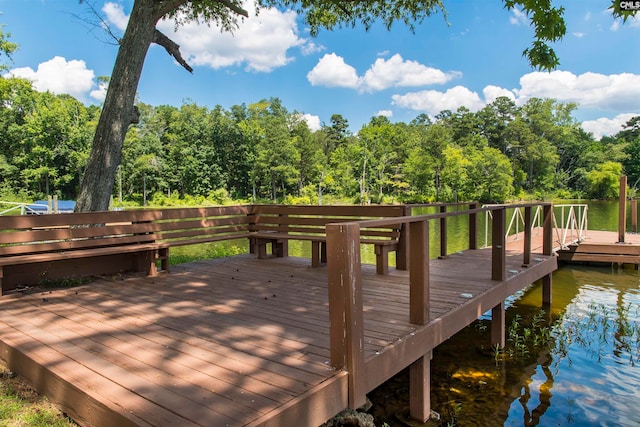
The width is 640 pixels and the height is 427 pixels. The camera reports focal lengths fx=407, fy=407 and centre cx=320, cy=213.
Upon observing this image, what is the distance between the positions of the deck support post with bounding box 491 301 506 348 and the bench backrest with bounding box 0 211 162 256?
15.6 ft

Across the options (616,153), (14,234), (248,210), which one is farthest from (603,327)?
(616,153)

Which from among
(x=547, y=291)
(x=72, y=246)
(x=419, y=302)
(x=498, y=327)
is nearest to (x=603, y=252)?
(x=547, y=291)

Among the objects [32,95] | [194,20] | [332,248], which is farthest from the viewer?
[32,95]

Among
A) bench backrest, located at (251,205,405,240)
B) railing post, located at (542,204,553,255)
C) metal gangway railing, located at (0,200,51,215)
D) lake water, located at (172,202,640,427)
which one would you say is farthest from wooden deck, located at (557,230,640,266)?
metal gangway railing, located at (0,200,51,215)

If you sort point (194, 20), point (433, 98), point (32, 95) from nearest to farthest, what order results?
point (194, 20)
point (32, 95)
point (433, 98)

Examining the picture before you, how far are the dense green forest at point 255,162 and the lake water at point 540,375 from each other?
37841mm

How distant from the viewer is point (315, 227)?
6402 millimetres

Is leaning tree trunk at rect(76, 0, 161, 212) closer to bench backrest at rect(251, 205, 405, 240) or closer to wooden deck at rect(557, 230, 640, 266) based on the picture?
bench backrest at rect(251, 205, 405, 240)


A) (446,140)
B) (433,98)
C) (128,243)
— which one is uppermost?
(433,98)

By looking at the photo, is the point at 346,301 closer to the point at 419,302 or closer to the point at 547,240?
the point at 419,302

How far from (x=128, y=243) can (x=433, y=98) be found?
9782 centimetres

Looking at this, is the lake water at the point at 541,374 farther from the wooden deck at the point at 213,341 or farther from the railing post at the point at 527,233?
the railing post at the point at 527,233

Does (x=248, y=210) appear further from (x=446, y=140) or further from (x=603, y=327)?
(x=446, y=140)

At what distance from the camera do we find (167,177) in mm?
48719
